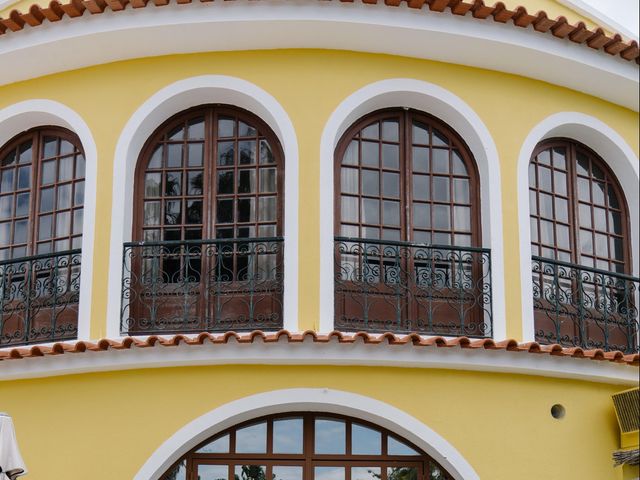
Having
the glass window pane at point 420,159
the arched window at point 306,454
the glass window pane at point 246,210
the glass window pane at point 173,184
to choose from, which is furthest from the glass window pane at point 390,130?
the arched window at point 306,454

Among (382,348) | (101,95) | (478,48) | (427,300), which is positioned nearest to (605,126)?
(478,48)

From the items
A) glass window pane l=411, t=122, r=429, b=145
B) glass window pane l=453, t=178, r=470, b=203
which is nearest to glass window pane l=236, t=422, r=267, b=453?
glass window pane l=453, t=178, r=470, b=203

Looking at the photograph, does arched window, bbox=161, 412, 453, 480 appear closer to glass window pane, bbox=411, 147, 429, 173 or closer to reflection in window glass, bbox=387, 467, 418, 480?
reflection in window glass, bbox=387, 467, 418, 480

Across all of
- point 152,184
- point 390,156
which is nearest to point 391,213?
point 390,156

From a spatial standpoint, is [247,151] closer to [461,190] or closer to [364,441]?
[461,190]

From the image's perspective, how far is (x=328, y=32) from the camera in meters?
13.2

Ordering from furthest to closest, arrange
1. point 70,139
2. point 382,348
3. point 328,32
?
point 70,139
point 328,32
point 382,348

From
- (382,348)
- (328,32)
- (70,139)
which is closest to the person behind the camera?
(382,348)

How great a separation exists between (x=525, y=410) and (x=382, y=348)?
179 cm

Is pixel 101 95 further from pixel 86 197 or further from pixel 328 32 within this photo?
pixel 328 32

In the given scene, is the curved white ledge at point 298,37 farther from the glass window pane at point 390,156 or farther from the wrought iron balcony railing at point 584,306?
the wrought iron balcony railing at point 584,306

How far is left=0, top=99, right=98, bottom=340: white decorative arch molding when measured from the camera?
1318 centimetres

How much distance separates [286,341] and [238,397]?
844 millimetres

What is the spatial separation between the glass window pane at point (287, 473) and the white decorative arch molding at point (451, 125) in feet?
6.91
